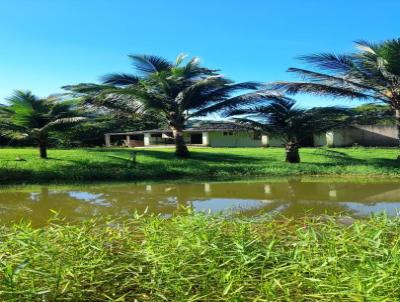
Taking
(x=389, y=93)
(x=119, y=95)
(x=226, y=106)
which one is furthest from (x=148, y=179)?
(x=389, y=93)

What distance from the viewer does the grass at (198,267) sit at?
2.61 metres

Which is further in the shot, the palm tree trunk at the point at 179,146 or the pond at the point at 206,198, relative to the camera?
the palm tree trunk at the point at 179,146

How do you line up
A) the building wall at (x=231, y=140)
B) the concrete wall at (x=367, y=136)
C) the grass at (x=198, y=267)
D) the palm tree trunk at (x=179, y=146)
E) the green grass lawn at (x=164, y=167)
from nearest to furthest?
1. the grass at (x=198, y=267)
2. the green grass lawn at (x=164, y=167)
3. the palm tree trunk at (x=179, y=146)
4. the concrete wall at (x=367, y=136)
5. the building wall at (x=231, y=140)

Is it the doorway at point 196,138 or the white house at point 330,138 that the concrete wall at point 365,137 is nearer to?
the white house at point 330,138

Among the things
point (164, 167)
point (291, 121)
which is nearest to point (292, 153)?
point (291, 121)

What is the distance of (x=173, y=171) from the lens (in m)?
14.8

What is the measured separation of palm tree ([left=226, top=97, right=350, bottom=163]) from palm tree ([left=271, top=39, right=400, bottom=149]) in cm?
68

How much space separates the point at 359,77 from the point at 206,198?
9.20 meters

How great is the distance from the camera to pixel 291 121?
1739 cm

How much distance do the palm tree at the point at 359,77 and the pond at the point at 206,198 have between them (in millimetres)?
4538

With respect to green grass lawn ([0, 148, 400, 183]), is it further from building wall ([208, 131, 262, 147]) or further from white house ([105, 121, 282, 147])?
building wall ([208, 131, 262, 147])

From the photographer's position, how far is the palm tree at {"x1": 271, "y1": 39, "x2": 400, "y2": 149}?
1560 cm

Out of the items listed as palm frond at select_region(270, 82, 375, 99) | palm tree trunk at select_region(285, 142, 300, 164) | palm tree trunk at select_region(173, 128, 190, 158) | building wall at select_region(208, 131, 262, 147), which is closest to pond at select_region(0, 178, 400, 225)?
palm tree trunk at select_region(285, 142, 300, 164)

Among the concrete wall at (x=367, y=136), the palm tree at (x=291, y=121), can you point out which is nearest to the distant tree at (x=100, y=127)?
the palm tree at (x=291, y=121)
